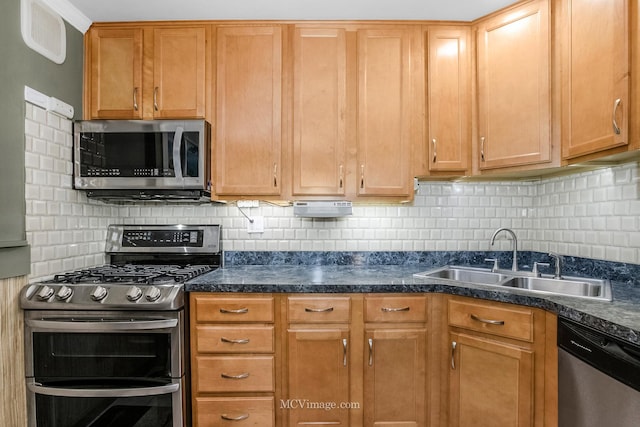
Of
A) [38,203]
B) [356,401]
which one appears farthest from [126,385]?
[356,401]

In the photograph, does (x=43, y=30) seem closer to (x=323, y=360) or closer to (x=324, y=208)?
(x=324, y=208)

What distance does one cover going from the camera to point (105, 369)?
1.79 metres

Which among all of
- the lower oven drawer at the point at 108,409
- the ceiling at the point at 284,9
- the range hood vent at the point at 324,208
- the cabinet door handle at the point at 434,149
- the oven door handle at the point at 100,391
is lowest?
the lower oven drawer at the point at 108,409

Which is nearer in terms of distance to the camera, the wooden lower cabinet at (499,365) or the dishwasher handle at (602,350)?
the dishwasher handle at (602,350)

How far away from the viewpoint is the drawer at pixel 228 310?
6.18 ft

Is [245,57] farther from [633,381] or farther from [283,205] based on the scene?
[633,381]

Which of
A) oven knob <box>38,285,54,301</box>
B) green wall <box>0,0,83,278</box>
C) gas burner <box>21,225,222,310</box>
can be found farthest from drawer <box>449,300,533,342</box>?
green wall <box>0,0,83,278</box>

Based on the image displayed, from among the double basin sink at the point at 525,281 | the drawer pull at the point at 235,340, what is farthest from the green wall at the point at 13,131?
the double basin sink at the point at 525,281

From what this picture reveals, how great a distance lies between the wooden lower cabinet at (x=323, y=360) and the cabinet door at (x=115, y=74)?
51.6 inches

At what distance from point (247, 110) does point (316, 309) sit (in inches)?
49.7

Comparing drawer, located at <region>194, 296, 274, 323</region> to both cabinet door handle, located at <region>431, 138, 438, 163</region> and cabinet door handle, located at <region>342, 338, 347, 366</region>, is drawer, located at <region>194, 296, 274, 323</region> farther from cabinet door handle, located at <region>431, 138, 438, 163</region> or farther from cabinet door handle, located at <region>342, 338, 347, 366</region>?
cabinet door handle, located at <region>431, 138, 438, 163</region>

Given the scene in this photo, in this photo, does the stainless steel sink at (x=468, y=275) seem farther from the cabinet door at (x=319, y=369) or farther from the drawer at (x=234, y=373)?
the drawer at (x=234, y=373)

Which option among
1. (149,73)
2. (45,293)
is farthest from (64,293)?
(149,73)

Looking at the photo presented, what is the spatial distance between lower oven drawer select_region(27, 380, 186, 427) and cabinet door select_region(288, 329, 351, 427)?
22.0 inches
